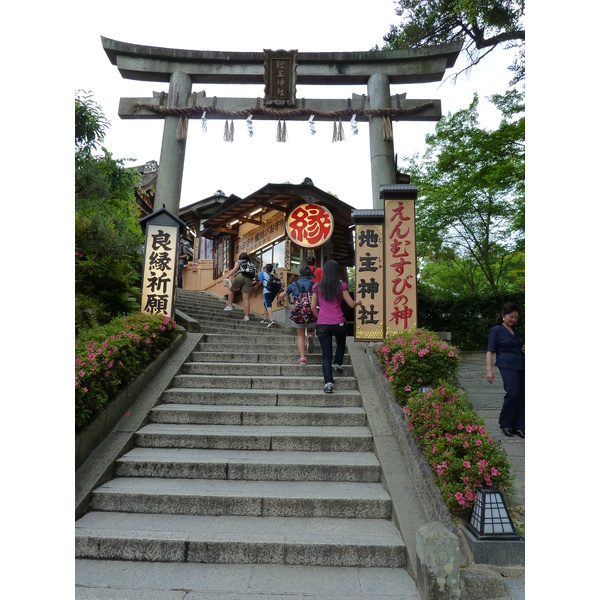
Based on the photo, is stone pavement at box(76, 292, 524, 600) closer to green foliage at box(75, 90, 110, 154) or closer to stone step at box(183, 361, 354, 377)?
stone step at box(183, 361, 354, 377)

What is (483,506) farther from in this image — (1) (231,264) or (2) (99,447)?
(1) (231,264)

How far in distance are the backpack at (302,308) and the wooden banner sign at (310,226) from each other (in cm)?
544

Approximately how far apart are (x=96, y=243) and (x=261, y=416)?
16.4ft

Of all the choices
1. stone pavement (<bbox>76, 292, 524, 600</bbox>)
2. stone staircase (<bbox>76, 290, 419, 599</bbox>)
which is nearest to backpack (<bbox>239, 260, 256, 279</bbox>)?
stone staircase (<bbox>76, 290, 419, 599</bbox>)

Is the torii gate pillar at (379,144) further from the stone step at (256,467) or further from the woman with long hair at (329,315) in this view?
the stone step at (256,467)

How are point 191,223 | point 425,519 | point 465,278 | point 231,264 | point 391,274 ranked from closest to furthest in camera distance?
point 425,519, point 391,274, point 231,264, point 465,278, point 191,223

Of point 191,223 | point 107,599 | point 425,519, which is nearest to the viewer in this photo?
point 107,599

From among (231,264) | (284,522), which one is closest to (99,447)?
(284,522)

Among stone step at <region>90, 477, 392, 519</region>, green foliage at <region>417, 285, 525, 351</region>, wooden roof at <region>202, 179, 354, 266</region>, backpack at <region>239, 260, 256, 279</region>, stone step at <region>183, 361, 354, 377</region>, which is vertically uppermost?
wooden roof at <region>202, 179, 354, 266</region>

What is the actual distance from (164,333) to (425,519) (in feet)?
16.6

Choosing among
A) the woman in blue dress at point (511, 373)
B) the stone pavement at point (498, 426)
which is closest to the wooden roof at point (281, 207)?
the stone pavement at point (498, 426)

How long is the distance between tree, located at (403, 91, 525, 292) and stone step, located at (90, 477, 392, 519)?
387 inches

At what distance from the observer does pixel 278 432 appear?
4.88 meters

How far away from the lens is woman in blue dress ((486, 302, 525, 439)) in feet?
17.8
